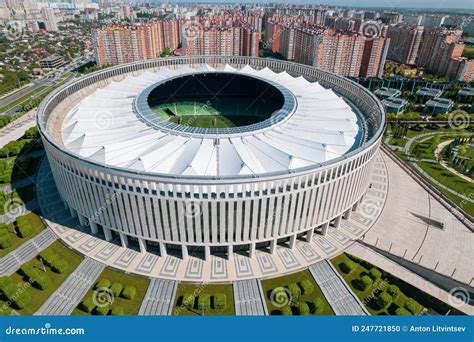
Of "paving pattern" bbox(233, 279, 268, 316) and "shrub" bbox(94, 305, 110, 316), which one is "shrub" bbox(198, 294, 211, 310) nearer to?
"paving pattern" bbox(233, 279, 268, 316)

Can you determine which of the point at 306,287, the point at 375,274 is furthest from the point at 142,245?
the point at 375,274

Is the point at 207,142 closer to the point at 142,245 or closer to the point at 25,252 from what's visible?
the point at 142,245

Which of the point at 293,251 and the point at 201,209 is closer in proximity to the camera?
the point at 201,209

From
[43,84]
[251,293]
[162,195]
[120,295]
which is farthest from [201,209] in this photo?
[43,84]

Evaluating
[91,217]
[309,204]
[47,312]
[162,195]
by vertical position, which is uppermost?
[162,195]

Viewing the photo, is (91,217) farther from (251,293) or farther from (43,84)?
(43,84)

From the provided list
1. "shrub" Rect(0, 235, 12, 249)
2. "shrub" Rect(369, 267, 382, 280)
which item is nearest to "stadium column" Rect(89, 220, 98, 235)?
"shrub" Rect(0, 235, 12, 249)
